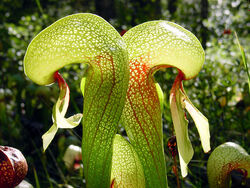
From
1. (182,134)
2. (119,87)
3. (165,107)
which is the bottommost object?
(165,107)

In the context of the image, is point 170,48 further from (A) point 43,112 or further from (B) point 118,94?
(A) point 43,112

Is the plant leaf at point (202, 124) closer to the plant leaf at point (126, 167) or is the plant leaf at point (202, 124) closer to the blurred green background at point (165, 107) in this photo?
the plant leaf at point (126, 167)

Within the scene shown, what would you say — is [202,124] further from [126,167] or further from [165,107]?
[165,107]

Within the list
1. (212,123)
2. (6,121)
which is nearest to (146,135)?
(212,123)

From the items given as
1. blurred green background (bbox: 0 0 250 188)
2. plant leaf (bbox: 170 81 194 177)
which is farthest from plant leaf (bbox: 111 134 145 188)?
blurred green background (bbox: 0 0 250 188)

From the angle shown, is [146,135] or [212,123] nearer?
[146,135]

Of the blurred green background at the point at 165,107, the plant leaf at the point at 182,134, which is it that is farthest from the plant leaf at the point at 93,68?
the blurred green background at the point at 165,107

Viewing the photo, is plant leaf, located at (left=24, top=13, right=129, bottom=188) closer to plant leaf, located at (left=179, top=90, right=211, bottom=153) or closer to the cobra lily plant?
the cobra lily plant

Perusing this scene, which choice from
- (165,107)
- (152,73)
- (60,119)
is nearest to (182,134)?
(152,73)
